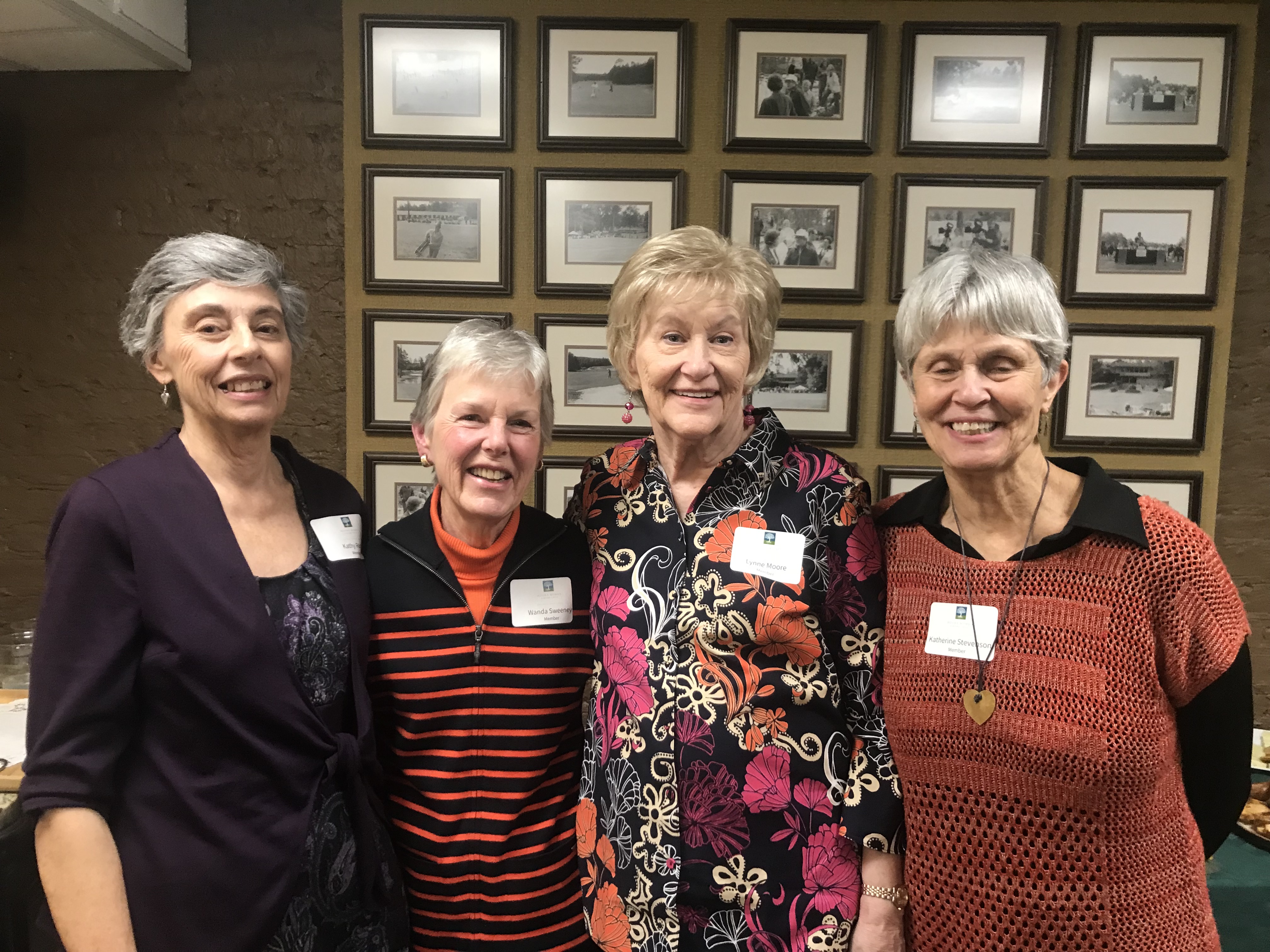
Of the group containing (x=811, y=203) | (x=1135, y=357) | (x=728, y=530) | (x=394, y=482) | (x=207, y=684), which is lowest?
(x=207, y=684)

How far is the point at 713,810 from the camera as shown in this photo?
1305 mm

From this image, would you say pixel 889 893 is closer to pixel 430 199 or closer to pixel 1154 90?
pixel 430 199

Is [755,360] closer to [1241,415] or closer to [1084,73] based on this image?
[1084,73]

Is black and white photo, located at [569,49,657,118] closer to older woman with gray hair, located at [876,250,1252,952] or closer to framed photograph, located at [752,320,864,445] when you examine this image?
framed photograph, located at [752,320,864,445]

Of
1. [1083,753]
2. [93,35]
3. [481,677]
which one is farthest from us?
[93,35]

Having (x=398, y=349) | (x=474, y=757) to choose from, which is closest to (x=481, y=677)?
(x=474, y=757)

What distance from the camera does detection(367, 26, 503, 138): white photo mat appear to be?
2449mm

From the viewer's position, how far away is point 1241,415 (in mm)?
2537

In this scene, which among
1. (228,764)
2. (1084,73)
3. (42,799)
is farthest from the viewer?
(1084,73)

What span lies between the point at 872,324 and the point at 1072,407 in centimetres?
73

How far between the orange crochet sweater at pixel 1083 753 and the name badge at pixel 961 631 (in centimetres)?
1

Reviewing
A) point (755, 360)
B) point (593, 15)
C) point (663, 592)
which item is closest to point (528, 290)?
point (593, 15)

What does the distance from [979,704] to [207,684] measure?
122 centimetres

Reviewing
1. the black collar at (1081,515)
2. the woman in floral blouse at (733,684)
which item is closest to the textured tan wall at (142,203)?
the woman in floral blouse at (733,684)
